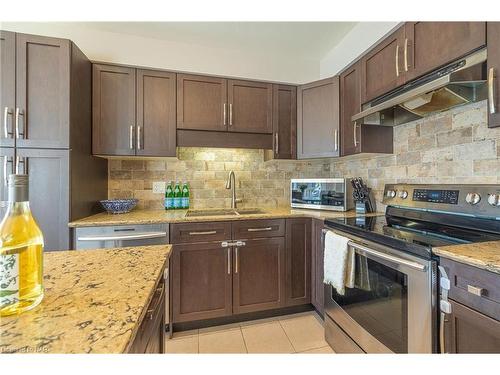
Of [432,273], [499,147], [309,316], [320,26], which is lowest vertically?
[309,316]

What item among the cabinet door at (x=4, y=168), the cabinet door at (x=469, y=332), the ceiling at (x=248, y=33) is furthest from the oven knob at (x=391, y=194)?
the cabinet door at (x=4, y=168)

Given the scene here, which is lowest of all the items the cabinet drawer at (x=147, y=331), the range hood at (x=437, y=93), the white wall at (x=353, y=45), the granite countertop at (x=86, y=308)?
the cabinet drawer at (x=147, y=331)

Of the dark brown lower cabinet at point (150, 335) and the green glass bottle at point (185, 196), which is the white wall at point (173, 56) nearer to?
the green glass bottle at point (185, 196)

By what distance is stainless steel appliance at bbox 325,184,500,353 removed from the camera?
1.00m

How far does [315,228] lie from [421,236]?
2.85 ft

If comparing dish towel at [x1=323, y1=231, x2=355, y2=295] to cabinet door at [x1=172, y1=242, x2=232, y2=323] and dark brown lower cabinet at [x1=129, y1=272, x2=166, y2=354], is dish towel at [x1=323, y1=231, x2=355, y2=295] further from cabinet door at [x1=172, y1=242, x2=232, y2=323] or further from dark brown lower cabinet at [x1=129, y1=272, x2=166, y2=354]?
dark brown lower cabinet at [x1=129, y1=272, x2=166, y2=354]

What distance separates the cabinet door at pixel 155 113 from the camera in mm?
2043

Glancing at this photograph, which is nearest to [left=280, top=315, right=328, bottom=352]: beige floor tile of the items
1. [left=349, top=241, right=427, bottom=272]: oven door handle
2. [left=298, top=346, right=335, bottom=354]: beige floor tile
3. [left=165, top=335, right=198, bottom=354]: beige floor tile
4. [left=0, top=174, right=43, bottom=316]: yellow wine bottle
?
[left=298, top=346, right=335, bottom=354]: beige floor tile

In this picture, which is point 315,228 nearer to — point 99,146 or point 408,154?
point 408,154

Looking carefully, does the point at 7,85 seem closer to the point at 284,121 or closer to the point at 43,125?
the point at 43,125

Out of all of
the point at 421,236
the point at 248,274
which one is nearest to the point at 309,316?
the point at 248,274

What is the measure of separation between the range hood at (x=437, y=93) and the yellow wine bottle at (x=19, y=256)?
65.6 inches
